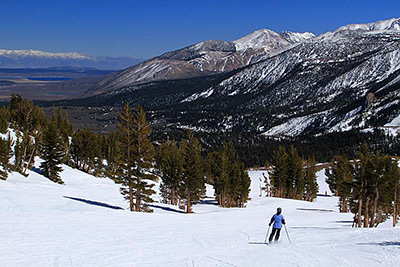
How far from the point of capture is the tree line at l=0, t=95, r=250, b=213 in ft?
151

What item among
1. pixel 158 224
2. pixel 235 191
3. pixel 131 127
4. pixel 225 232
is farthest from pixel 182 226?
pixel 235 191

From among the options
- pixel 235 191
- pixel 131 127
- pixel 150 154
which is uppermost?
pixel 131 127

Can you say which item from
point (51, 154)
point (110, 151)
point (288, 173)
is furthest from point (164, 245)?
point (110, 151)

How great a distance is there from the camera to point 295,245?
22906 mm

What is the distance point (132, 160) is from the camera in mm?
46062

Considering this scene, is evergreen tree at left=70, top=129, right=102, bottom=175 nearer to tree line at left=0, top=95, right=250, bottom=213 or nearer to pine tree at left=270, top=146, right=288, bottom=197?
tree line at left=0, top=95, right=250, bottom=213

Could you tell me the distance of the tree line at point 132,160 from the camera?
1813 inches

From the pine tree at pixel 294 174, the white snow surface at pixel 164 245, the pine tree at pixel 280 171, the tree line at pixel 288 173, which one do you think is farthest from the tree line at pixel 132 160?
the pine tree at pixel 294 174

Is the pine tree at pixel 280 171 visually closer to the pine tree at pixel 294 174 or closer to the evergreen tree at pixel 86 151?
the pine tree at pixel 294 174

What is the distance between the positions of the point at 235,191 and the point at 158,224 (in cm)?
4529

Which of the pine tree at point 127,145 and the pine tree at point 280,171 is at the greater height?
the pine tree at point 127,145

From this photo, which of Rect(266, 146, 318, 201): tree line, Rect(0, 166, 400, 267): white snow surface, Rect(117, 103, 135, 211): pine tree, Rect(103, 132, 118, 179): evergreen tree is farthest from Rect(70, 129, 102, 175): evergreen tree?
Rect(0, 166, 400, 267): white snow surface

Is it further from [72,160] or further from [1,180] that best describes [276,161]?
[1,180]

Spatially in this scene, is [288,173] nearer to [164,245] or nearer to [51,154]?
[51,154]
